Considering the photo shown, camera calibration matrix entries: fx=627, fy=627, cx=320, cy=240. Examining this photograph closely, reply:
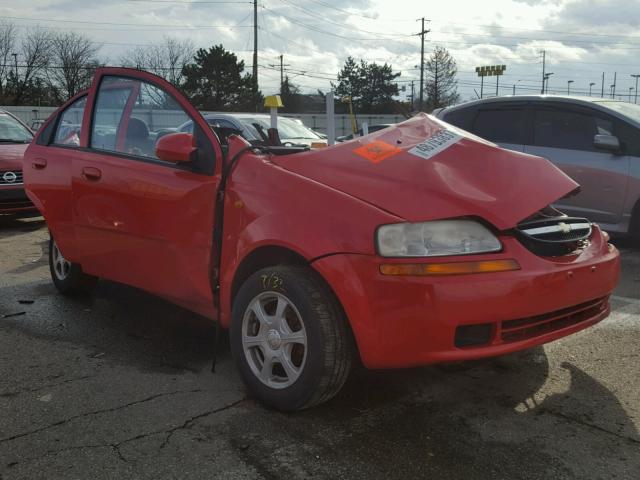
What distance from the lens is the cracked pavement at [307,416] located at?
2.48 metres

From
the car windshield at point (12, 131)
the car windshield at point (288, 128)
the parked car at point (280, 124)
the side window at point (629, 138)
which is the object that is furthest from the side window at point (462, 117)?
the car windshield at point (12, 131)

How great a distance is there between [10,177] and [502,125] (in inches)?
259

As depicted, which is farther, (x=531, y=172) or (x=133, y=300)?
(x=133, y=300)

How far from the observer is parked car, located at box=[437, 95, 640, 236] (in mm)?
6398

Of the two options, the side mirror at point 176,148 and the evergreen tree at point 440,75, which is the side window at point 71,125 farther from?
the evergreen tree at point 440,75

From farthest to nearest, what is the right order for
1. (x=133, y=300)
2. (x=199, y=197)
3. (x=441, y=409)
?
(x=133, y=300)
(x=199, y=197)
(x=441, y=409)

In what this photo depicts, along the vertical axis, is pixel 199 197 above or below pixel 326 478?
above

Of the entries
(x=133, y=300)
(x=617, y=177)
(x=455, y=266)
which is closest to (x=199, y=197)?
(x=455, y=266)

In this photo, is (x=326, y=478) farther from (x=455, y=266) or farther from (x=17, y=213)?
(x=17, y=213)

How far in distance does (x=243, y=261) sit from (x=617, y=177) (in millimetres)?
4859

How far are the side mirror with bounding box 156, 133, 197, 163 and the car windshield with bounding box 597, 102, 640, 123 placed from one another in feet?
16.7

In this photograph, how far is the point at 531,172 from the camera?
10.4ft

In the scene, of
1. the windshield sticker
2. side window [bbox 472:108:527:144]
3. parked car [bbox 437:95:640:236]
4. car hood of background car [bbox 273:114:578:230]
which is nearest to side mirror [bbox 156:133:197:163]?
car hood of background car [bbox 273:114:578:230]

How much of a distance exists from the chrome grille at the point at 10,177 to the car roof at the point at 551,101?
5825 millimetres
